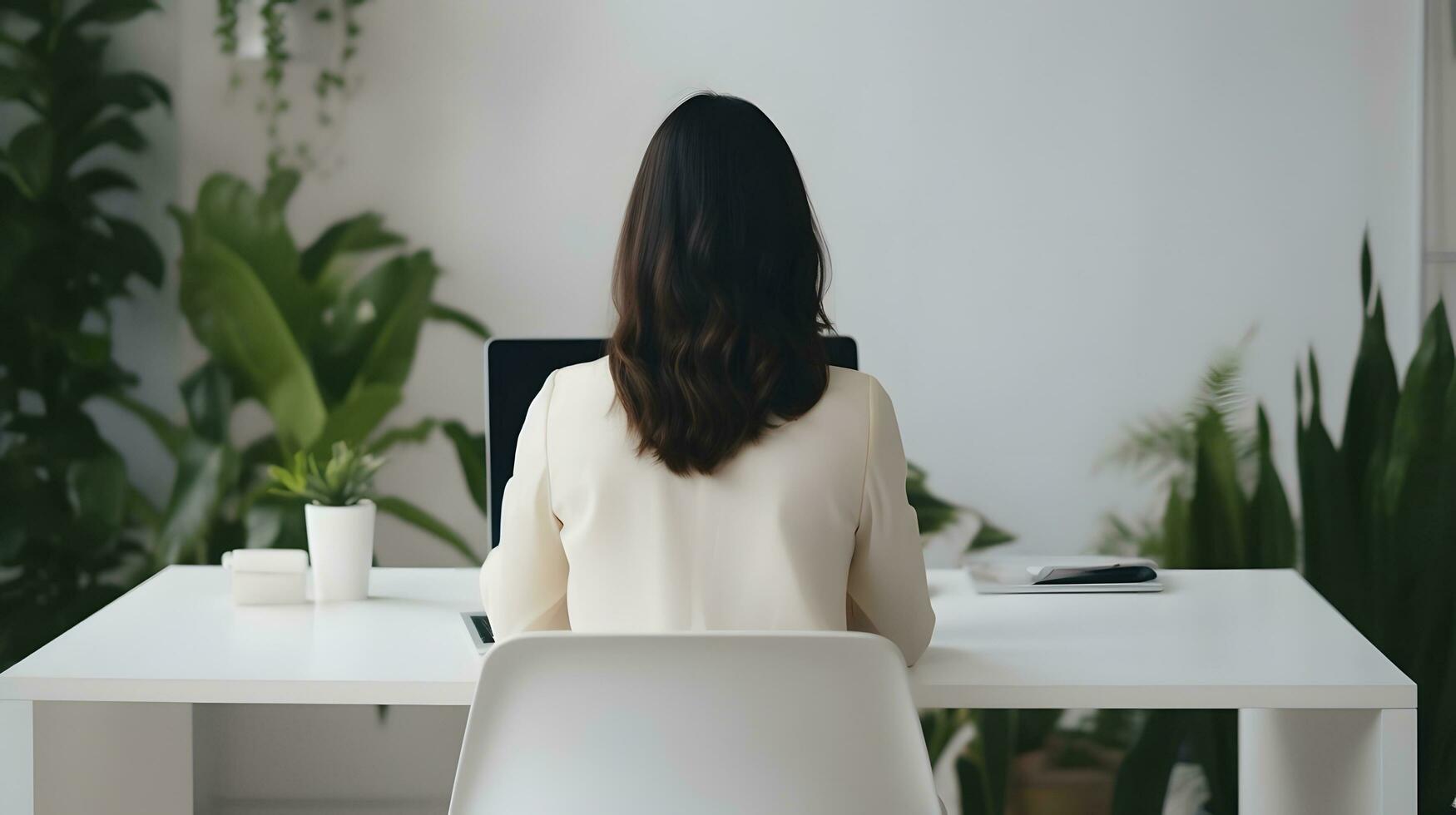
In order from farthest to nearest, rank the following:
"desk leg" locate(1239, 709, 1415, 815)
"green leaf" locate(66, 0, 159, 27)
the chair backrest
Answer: "green leaf" locate(66, 0, 159, 27) → "desk leg" locate(1239, 709, 1415, 815) → the chair backrest

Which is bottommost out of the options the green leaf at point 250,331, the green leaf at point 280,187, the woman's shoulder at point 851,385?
the woman's shoulder at point 851,385

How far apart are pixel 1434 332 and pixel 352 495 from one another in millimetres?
1940

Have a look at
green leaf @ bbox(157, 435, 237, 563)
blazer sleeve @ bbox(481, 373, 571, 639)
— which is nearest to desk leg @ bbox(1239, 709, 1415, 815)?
blazer sleeve @ bbox(481, 373, 571, 639)

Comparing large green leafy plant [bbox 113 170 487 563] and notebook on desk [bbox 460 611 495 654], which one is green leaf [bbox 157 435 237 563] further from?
notebook on desk [bbox 460 611 495 654]

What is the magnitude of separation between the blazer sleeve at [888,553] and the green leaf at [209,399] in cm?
179

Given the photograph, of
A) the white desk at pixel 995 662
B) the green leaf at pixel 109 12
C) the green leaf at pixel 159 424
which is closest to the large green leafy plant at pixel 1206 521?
the white desk at pixel 995 662

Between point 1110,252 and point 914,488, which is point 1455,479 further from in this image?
point 914,488

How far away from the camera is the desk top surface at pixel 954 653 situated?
1.43 m

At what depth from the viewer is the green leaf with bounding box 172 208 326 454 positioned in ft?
9.06

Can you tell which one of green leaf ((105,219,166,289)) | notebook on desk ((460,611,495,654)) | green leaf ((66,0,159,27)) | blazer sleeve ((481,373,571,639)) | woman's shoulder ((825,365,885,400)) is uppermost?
green leaf ((66,0,159,27))

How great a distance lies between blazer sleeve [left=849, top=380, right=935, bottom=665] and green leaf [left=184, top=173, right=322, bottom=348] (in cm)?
171

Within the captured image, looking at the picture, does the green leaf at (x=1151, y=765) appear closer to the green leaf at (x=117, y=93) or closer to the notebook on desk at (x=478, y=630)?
the notebook on desk at (x=478, y=630)

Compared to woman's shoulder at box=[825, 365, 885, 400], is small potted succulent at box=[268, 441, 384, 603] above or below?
below

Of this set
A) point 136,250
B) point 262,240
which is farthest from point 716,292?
point 136,250
